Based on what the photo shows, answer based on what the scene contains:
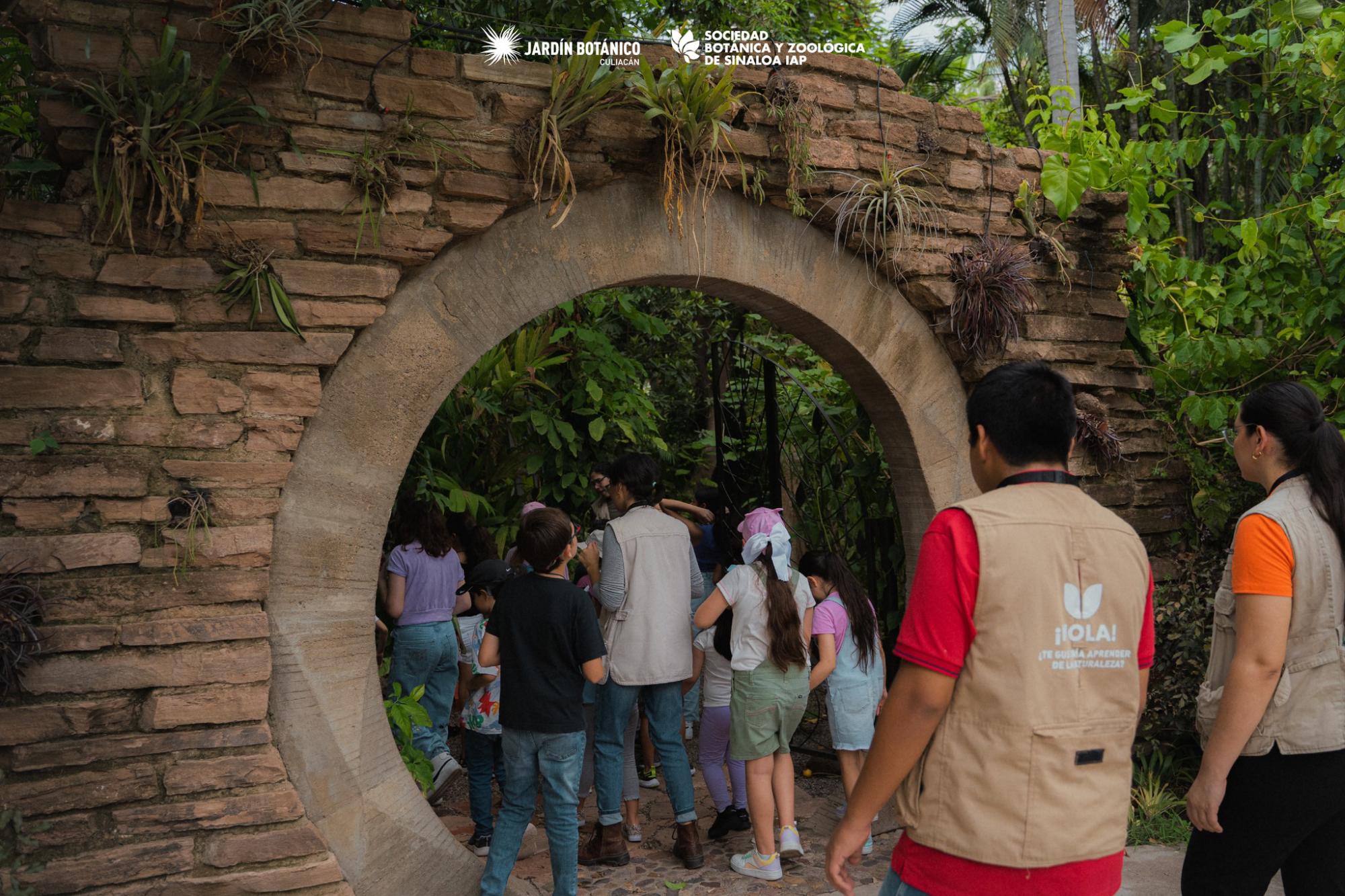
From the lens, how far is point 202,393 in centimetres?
317

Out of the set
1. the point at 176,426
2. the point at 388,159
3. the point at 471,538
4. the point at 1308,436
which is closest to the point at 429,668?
the point at 471,538

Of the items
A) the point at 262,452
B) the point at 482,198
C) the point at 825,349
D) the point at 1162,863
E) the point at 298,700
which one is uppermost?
the point at 482,198

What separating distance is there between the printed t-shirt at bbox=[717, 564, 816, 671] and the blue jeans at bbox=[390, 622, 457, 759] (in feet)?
5.29

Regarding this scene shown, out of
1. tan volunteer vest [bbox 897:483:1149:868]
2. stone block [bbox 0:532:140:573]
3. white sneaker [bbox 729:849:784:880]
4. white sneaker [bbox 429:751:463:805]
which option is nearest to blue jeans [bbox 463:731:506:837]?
white sneaker [bbox 429:751:463:805]

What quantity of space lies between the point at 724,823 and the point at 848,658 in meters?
1.00

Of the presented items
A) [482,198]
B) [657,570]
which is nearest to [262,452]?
[482,198]

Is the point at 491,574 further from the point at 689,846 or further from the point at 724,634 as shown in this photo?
the point at 689,846

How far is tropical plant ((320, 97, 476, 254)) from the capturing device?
Answer: 3.36 meters

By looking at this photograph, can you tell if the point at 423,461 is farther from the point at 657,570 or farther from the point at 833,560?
the point at 833,560

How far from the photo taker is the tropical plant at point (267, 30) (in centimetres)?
311

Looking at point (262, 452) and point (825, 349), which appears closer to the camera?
point (262, 452)

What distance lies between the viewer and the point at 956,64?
1972cm

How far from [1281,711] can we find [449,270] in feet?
9.38

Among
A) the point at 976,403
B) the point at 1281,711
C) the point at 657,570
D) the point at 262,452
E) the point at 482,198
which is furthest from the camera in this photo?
the point at 657,570
